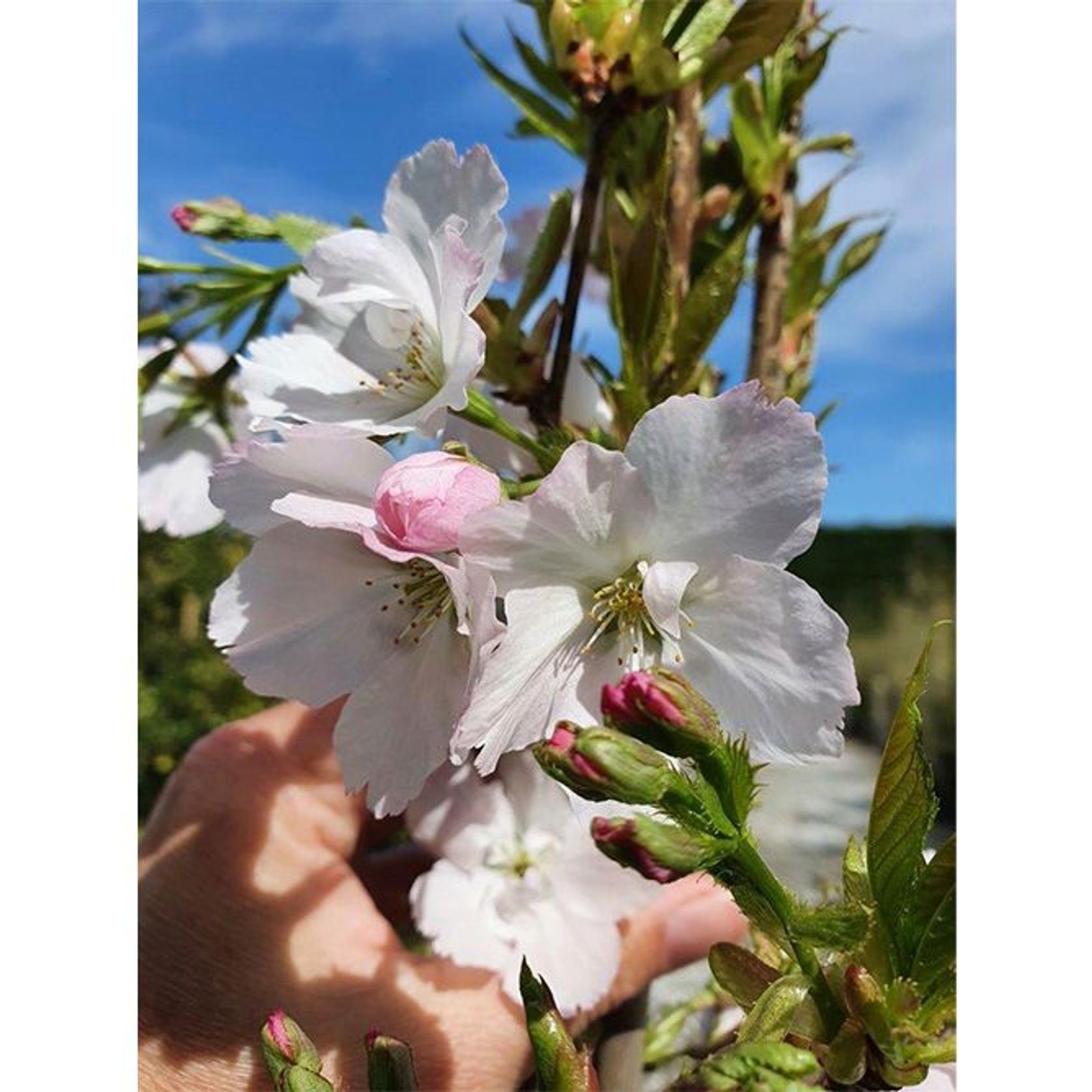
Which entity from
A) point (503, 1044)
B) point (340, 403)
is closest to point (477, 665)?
point (340, 403)

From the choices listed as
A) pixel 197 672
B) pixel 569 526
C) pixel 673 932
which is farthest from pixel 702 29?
pixel 197 672

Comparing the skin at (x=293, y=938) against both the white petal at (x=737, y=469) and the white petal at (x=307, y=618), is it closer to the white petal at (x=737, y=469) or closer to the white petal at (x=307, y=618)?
the white petal at (x=307, y=618)

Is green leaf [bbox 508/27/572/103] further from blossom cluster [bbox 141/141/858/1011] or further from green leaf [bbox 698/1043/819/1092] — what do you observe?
green leaf [bbox 698/1043/819/1092]

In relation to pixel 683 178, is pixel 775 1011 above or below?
below

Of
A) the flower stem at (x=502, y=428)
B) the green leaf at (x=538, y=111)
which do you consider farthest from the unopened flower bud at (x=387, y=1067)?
the green leaf at (x=538, y=111)

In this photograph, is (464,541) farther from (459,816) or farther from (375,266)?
(459,816)

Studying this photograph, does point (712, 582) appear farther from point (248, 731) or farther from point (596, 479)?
point (248, 731)
